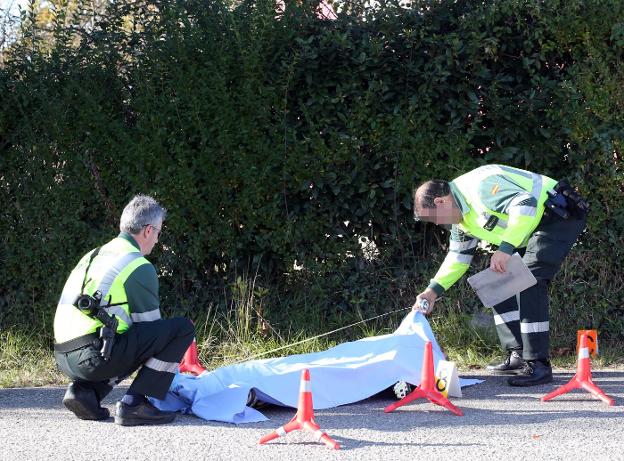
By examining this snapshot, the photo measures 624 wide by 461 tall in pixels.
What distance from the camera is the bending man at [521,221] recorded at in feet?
21.4

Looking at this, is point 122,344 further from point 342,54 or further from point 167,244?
point 342,54

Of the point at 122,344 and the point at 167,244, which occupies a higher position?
the point at 167,244

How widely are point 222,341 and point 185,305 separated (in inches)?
25.2

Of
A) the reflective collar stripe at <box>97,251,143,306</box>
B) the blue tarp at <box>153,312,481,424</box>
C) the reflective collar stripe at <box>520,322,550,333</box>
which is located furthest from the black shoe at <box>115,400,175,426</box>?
the reflective collar stripe at <box>520,322,550,333</box>

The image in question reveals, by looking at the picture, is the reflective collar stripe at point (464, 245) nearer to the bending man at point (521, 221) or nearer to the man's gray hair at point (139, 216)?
the bending man at point (521, 221)

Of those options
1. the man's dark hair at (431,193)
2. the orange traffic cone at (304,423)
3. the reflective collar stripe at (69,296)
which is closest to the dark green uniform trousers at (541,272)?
the man's dark hair at (431,193)

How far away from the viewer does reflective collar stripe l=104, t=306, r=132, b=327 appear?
227 inches

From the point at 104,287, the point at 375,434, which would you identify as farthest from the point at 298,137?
the point at 375,434

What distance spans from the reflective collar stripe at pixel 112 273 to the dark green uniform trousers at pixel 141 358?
11.4 inches

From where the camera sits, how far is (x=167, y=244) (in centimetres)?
870

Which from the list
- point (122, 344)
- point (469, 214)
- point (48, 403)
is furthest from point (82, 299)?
point (469, 214)

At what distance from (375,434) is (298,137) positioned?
3724 millimetres

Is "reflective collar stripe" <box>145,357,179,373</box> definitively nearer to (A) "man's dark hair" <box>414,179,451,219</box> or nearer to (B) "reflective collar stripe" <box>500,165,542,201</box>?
(A) "man's dark hair" <box>414,179,451,219</box>

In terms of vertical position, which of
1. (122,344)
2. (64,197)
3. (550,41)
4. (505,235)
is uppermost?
(550,41)
